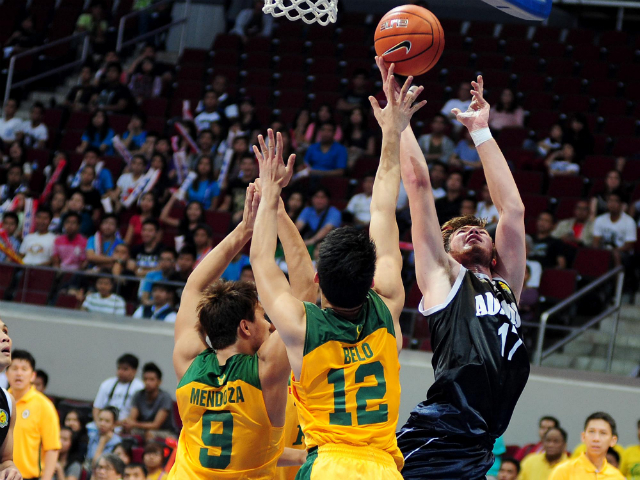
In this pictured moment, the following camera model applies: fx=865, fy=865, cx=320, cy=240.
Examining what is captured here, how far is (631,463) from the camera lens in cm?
760

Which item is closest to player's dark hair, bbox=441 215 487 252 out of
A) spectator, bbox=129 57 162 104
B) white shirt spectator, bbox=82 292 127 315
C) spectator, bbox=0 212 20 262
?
white shirt spectator, bbox=82 292 127 315

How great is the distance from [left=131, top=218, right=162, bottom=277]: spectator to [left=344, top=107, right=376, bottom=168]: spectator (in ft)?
9.31

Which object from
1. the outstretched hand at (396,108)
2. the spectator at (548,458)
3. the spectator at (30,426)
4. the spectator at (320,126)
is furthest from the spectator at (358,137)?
the outstretched hand at (396,108)

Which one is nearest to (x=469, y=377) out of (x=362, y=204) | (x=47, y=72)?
(x=362, y=204)

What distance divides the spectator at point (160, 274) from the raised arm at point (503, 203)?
6077 millimetres

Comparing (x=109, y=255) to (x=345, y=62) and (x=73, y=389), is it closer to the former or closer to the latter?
(x=73, y=389)

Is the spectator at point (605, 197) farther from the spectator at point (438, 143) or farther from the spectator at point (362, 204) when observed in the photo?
the spectator at point (362, 204)

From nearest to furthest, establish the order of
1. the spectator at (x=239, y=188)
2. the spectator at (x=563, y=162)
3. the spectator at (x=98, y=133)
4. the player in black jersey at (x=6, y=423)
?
the player in black jersey at (x=6, y=423), the spectator at (x=239, y=188), the spectator at (x=563, y=162), the spectator at (x=98, y=133)

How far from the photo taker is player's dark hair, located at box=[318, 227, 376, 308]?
124 inches

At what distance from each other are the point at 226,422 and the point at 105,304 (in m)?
6.57

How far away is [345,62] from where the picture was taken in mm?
13875

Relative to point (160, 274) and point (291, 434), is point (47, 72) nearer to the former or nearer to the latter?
point (160, 274)

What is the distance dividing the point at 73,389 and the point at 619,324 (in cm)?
623

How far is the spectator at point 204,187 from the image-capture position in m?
11.0
